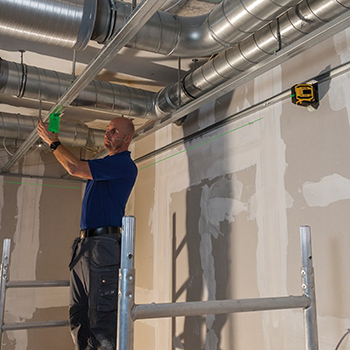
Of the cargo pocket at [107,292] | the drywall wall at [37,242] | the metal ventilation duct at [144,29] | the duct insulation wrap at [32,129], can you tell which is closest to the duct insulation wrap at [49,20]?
the metal ventilation duct at [144,29]

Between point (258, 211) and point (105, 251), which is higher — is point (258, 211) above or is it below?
above

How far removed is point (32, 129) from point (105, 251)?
1677mm

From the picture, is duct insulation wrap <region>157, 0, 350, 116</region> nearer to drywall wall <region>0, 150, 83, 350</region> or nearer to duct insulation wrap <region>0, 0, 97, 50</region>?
duct insulation wrap <region>0, 0, 97, 50</region>

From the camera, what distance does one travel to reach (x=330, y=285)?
171 cm

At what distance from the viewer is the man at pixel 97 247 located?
204 centimetres

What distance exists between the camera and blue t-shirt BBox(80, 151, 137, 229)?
2.18 metres

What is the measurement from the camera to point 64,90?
2559 mm

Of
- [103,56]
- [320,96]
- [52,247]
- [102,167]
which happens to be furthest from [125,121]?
[52,247]

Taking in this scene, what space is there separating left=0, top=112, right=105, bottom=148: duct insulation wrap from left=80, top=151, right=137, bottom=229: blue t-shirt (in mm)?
1294

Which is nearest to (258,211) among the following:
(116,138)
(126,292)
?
(116,138)

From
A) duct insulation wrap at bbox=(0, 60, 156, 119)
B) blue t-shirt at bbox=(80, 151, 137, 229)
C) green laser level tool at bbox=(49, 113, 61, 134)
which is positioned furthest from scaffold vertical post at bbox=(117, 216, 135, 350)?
duct insulation wrap at bbox=(0, 60, 156, 119)

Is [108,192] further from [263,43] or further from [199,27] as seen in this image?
[263,43]

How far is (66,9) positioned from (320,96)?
121cm

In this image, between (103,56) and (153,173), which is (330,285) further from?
(153,173)
